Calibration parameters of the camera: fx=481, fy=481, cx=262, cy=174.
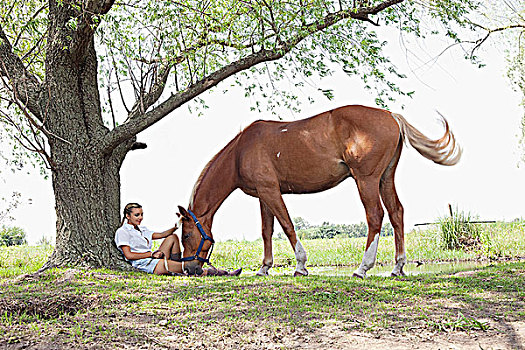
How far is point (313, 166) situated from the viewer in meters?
6.38

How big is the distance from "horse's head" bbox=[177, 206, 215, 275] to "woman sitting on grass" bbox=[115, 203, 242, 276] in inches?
5.6

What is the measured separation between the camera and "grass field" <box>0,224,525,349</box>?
3.38 meters

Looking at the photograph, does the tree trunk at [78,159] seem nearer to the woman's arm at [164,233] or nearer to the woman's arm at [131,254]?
the woman's arm at [131,254]

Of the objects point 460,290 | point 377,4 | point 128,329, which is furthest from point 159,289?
point 377,4

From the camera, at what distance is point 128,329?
367 cm

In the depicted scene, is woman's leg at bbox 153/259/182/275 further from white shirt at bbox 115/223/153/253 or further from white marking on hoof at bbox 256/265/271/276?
white marking on hoof at bbox 256/265/271/276

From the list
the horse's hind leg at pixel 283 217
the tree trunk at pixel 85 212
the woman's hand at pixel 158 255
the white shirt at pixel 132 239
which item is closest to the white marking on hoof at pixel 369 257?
the horse's hind leg at pixel 283 217

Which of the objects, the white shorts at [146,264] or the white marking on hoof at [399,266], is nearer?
the white marking on hoof at [399,266]

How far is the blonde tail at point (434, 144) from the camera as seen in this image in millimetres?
6324

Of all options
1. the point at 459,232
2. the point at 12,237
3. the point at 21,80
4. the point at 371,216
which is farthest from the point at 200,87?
the point at 12,237

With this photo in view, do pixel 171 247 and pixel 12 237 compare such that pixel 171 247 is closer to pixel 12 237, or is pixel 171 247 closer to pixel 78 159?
pixel 78 159

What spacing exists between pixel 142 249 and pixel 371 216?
315 cm

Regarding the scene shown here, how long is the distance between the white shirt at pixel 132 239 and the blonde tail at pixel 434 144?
3791 millimetres

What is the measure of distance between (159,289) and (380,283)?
7.73ft
